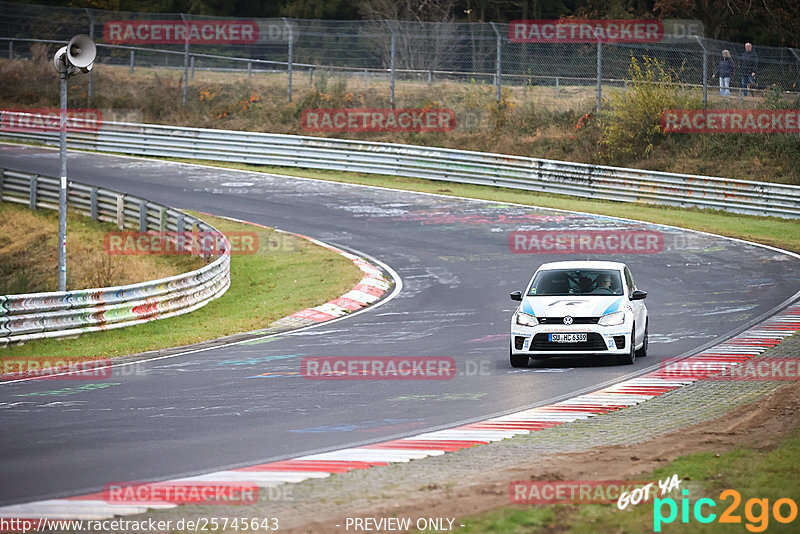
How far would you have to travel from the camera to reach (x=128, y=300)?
19.1m

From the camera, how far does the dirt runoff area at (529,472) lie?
23.6ft

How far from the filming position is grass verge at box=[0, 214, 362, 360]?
17.4m

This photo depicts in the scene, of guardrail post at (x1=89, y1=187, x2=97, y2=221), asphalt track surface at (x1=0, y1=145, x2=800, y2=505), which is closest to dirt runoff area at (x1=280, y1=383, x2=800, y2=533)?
asphalt track surface at (x1=0, y1=145, x2=800, y2=505)

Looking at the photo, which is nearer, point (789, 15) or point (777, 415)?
point (777, 415)

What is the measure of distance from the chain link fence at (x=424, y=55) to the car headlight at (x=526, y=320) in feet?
71.8

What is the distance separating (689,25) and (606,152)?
1928cm

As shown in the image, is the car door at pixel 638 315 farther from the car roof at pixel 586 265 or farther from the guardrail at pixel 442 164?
the guardrail at pixel 442 164

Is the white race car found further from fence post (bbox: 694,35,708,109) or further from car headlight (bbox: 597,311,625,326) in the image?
fence post (bbox: 694,35,708,109)

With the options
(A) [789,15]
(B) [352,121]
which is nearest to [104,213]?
(B) [352,121]

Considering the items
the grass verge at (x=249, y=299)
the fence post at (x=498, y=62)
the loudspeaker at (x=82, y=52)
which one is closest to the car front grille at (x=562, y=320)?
the grass verge at (x=249, y=299)

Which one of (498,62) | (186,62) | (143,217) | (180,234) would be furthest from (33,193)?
(498,62)

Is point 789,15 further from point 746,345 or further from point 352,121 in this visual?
point 746,345

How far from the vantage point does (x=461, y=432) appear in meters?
10.3

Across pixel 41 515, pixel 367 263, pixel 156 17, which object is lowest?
pixel 367 263
